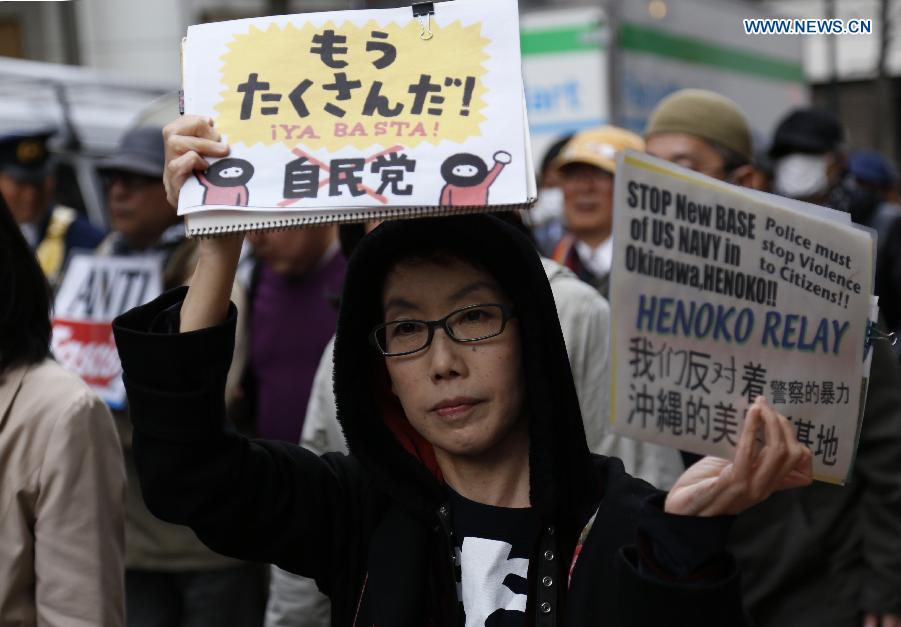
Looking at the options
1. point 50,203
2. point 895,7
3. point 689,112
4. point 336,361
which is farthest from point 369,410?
point 895,7

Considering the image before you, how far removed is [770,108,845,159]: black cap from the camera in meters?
6.41

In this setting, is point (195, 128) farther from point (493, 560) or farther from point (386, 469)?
point (493, 560)

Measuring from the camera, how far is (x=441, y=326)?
225 cm

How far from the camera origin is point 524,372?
2.26 meters

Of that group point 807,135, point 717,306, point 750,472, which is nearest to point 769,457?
point 750,472

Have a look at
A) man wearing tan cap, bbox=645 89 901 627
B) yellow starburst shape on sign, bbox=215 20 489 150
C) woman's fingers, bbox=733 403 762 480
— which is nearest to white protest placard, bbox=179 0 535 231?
yellow starburst shape on sign, bbox=215 20 489 150

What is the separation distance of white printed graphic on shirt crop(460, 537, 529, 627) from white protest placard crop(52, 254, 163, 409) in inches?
91.2

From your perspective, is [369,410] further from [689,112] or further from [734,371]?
[689,112]

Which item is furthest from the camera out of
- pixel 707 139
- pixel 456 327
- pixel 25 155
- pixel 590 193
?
pixel 25 155

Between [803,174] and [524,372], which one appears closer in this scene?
[524,372]

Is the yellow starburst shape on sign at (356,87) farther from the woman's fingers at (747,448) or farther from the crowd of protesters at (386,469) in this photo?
the woman's fingers at (747,448)

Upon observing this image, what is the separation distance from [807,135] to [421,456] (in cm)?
463

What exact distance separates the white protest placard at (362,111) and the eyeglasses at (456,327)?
11.6 inches

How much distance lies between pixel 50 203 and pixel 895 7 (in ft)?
76.4
